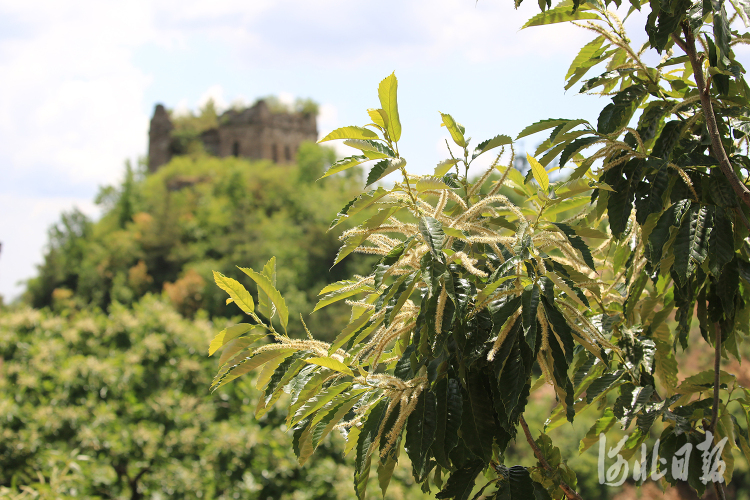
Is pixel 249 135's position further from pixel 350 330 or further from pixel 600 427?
pixel 350 330

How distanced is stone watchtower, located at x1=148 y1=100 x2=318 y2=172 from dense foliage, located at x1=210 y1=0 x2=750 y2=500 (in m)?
46.4

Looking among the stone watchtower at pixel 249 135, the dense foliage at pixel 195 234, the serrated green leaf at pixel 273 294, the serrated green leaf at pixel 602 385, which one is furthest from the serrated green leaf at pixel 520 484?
the stone watchtower at pixel 249 135

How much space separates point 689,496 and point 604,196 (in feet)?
47.6

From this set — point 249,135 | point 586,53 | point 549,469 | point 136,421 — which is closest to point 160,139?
point 249,135

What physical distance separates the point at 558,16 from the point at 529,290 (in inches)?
24.7

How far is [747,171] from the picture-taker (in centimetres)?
126

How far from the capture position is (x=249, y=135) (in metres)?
47.7

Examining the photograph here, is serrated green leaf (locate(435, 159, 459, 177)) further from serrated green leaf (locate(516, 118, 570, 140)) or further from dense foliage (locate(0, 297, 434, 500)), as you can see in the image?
dense foliage (locate(0, 297, 434, 500))

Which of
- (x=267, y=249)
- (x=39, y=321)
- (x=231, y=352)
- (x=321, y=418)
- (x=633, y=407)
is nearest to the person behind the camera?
(x=321, y=418)

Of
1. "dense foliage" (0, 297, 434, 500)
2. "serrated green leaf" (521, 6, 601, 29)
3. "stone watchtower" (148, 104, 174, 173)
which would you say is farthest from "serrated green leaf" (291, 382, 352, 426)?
"stone watchtower" (148, 104, 174, 173)

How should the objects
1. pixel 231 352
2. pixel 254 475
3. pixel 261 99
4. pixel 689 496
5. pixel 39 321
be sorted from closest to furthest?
pixel 231 352 → pixel 254 475 → pixel 39 321 → pixel 689 496 → pixel 261 99

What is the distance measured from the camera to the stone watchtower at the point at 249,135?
155 ft

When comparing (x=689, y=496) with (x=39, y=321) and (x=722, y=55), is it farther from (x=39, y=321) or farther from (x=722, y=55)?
(x=722, y=55)

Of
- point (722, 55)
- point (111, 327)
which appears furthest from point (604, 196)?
point (111, 327)
